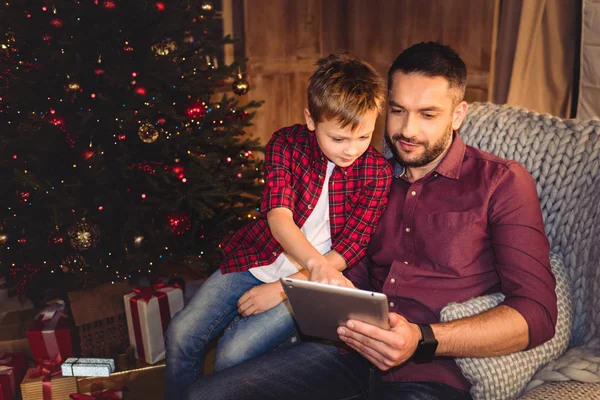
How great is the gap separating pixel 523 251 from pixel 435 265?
28cm

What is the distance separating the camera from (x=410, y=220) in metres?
1.77

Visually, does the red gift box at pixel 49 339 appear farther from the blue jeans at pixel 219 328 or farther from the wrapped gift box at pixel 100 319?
the blue jeans at pixel 219 328

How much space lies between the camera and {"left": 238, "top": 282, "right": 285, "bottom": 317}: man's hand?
194 cm

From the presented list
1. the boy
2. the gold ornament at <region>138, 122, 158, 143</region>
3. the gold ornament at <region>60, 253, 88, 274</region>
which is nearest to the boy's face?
the boy

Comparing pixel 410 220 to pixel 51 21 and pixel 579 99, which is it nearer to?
pixel 579 99

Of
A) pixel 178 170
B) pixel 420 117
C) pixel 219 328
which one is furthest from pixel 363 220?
pixel 178 170

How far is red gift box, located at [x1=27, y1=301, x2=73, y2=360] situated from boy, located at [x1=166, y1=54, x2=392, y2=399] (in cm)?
99

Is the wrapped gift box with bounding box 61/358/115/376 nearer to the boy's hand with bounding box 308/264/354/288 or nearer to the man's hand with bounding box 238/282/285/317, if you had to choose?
the man's hand with bounding box 238/282/285/317

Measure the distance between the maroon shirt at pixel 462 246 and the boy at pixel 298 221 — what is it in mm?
144

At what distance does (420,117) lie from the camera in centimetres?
173

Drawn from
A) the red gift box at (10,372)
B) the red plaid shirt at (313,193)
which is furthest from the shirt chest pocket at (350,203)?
the red gift box at (10,372)

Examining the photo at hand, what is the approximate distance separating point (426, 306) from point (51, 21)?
2153mm

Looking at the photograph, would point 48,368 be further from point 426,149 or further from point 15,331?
point 426,149

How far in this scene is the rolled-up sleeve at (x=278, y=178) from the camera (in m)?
1.89
